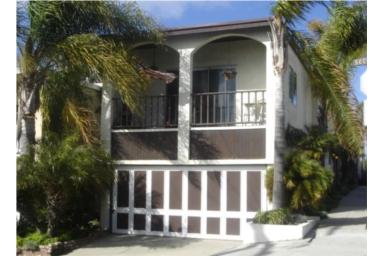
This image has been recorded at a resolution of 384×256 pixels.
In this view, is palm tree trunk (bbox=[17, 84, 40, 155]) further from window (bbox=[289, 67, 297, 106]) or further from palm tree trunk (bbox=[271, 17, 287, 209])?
window (bbox=[289, 67, 297, 106])

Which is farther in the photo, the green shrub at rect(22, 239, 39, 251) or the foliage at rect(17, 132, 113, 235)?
the green shrub at rect(22, 239, 39, 251)

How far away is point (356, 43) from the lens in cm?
1462

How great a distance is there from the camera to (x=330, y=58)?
13961mm

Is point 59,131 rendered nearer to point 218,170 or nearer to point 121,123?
point 121,123

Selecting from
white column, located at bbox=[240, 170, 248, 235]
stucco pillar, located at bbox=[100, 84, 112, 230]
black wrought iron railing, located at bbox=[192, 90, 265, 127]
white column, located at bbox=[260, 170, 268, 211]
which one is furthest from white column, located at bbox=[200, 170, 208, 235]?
stucco pillar, located at bbox=[100, 84, 112, 230]

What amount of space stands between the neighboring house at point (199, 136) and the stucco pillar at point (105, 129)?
0.03 meters

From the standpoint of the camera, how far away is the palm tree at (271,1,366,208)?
1226 cm

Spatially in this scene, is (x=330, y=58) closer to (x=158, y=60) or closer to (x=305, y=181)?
(x=305, y=181)

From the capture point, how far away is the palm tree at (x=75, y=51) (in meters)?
12.0

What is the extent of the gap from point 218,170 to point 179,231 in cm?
190

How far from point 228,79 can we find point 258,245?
5382 mm

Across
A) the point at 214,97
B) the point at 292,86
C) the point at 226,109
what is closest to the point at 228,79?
the point at 214,97

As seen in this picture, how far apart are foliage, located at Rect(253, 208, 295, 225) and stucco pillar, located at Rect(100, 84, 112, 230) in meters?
4.39

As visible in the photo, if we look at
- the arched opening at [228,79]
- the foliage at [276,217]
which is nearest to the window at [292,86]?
the arched opening at [228,79]
